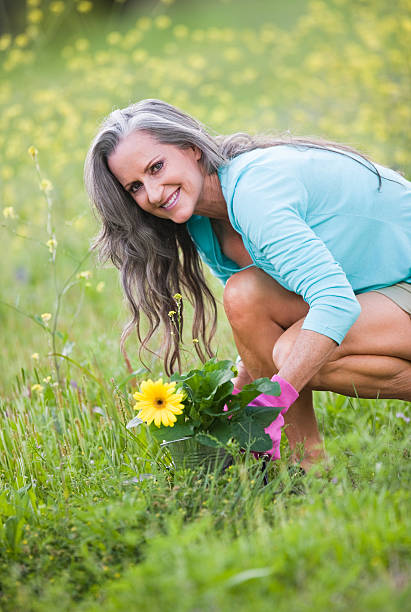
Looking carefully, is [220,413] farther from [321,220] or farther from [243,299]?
[321,220]

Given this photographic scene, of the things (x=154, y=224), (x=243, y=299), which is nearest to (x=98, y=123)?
(x=154, y=224)

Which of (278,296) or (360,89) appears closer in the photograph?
(278,296)

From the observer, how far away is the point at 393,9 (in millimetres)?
4578

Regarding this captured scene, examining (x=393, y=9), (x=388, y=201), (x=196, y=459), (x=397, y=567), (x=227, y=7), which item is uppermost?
(x=227, y=7)

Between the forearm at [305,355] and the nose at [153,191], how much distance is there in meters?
0.65

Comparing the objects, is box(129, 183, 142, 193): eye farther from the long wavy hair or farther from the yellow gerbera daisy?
the yellow gerbera daisy

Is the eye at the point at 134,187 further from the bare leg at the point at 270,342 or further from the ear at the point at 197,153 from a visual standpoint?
the bare leg at the point at 270,342

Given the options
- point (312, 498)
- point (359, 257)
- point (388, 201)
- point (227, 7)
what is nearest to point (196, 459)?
point (312, 498)

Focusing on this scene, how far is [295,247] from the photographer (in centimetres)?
182

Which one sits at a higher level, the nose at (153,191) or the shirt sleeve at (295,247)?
the nose at (153,191)

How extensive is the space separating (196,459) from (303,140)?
1161 mm

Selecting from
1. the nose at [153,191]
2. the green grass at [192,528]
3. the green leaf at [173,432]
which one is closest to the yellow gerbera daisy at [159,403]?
the green leaf at [173,432]

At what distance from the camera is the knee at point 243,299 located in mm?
2172

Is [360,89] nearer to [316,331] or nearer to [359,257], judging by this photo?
[359,257]
